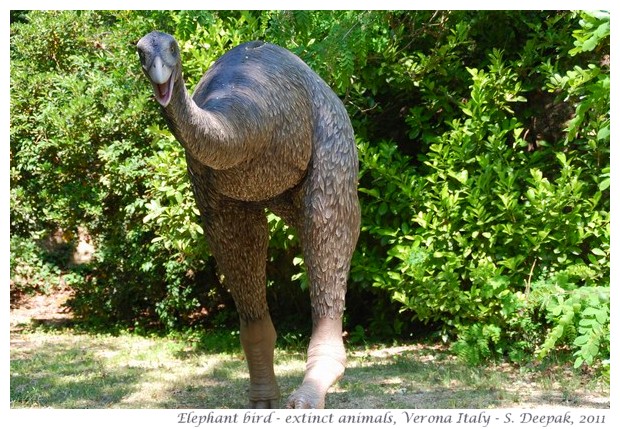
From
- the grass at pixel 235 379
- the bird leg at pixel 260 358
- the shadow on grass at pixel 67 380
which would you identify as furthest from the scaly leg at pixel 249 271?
the shadow on grass at pixel 67 380

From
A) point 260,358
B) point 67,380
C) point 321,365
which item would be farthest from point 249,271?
point 67,380

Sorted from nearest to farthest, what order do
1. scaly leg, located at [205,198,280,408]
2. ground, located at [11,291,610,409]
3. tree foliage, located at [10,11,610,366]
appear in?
scaly leg, located at [205,198,280,408] → ground, located at [11,291,610,409] → tree foliage, located at [10,11,610,366]

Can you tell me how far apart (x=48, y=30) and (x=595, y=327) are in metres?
5.69

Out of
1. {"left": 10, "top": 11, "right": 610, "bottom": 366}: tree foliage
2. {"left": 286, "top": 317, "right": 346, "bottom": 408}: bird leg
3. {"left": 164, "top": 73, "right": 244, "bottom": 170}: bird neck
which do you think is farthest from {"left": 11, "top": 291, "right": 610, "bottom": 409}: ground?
{"left": 164, "top": 73, "right": 244, "bottom": 170}: bird neck

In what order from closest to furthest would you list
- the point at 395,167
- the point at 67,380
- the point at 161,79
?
the point at 161,79, the point at 67,380, the point at 395,167

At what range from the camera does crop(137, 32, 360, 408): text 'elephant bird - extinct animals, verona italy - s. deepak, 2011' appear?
3.17m

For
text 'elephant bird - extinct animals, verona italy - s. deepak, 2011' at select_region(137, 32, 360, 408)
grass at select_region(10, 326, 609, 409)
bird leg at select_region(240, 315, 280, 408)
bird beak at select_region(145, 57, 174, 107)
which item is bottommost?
grass at select_region(10, 326, 609, 409)

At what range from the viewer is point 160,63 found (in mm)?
2529

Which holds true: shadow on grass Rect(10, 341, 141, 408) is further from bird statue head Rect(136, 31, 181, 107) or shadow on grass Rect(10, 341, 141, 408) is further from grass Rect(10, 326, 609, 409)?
bird statue head Rect(136, 31, 181, 107)

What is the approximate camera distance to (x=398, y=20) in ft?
20.0

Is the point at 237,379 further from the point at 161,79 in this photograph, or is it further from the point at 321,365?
the point at 161,79

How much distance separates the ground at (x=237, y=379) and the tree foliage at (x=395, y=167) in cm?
29

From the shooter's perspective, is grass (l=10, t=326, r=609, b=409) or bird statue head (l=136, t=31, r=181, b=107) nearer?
bird statue head (l=136, t=31, r=181, b=107)

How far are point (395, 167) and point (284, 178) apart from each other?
255cm
